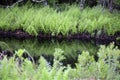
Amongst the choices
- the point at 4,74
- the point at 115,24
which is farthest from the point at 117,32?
the point at 4,74

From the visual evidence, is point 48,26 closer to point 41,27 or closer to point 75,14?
point 41,27

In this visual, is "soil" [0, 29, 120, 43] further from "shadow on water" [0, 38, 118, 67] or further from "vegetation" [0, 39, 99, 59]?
"vegetation" [0, 39, 99, 59]

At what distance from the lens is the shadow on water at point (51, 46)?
1171 centimetres

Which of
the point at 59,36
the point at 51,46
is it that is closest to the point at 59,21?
the point at 59,36

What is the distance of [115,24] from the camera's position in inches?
568

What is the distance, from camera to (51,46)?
12680mm

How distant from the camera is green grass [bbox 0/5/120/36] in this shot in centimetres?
1419

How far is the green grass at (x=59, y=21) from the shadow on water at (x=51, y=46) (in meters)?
0.76

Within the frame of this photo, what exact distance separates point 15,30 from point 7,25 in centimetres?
47

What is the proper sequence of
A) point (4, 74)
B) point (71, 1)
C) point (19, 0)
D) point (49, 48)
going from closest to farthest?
point (4, 74), point (49, 48), point (19, 0), point (71, 1)

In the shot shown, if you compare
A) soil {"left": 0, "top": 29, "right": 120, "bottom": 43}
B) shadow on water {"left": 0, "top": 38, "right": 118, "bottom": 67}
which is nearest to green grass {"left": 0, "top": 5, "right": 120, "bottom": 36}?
soil {"left": 0, "top": 29, "right": 120, "bottom": 43}

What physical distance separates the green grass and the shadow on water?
2.49ft

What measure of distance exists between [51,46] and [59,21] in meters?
2.13

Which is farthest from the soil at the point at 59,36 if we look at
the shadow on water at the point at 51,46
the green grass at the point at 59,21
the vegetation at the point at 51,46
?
the vegetation at the point at 51,46
